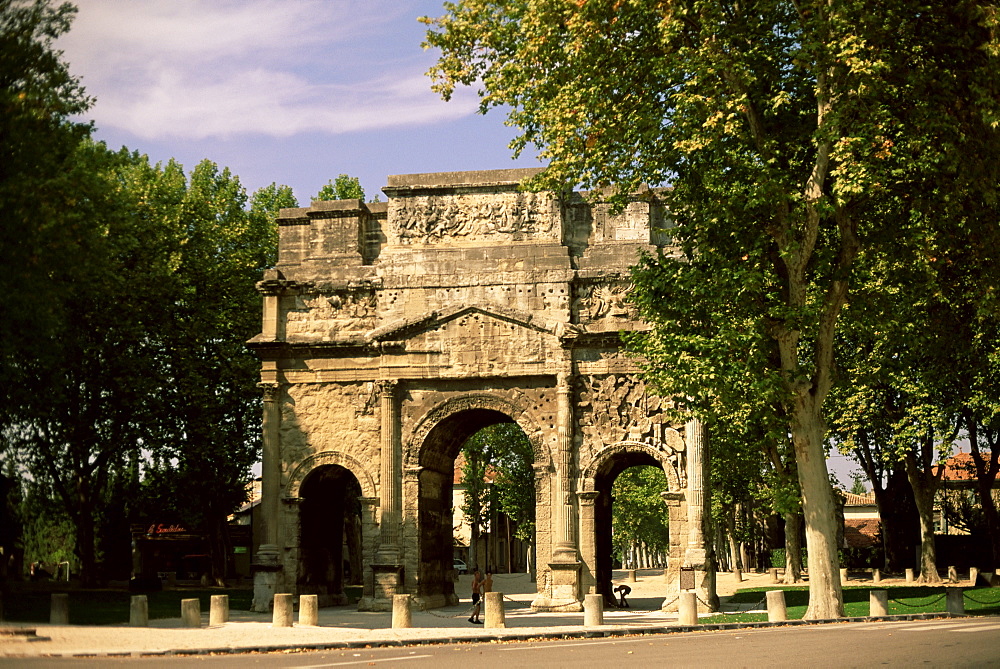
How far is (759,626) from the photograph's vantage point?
2100 centimetres

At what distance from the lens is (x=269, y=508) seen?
30500 mm

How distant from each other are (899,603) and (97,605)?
20524 mm

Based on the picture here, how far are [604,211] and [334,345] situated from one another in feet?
27.3

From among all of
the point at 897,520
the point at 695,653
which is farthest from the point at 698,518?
the point at 897,520

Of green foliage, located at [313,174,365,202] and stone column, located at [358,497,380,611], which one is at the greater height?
green foliage, located at [313,174,365,202]

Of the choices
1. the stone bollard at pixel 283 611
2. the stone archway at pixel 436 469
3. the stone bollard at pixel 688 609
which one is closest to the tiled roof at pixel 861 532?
the stone archway at pixel 436 469

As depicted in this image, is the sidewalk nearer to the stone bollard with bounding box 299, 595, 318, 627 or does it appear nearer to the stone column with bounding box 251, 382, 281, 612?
the stone bollard with bounding box 299, 595, 318, 627

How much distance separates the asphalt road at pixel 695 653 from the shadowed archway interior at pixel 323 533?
12.8 meters

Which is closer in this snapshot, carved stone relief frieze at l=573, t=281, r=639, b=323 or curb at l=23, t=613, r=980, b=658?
curb at l=23, t=613, r=980, b=658

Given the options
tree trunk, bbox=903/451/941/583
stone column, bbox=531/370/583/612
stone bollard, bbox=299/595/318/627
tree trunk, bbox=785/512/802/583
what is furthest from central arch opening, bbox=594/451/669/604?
tree trunk, bbox=903/451/941/583

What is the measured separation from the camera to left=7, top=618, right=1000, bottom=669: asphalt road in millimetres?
13891

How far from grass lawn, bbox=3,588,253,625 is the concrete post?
848 centimetres

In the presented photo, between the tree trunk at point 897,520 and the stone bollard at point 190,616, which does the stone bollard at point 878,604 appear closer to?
the stone bollard at point 190,616

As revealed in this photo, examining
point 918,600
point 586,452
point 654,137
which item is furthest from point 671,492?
point 654,137
